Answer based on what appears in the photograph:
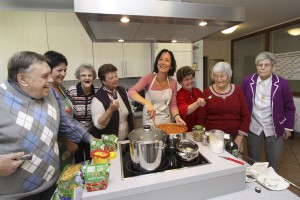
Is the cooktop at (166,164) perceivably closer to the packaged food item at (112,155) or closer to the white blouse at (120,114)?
the packaged food item at (112,155)

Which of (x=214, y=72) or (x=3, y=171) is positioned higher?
(x=214, y=72)

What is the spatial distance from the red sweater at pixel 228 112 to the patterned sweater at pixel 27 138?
1.01 metres

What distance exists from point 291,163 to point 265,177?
207 cm

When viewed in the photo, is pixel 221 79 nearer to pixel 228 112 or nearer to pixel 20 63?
pixel 228 112

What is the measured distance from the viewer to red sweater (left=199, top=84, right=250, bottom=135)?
1361mm

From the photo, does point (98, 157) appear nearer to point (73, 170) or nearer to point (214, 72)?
point (73, 170)

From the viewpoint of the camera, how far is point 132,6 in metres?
0.67

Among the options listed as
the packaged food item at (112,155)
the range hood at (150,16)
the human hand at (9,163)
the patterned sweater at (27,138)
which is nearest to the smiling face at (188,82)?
the range hood at (150,16)

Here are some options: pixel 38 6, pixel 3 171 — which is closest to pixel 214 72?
pixel 3 171

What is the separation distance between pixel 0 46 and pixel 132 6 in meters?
2.44

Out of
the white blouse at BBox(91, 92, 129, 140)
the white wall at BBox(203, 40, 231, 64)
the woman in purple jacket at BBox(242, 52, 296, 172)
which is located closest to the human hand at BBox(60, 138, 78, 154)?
the white blouse at BBox(91, 92, 129, 140)

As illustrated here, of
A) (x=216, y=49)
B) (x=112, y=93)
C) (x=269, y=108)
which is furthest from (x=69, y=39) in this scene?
(x=216, y=49)

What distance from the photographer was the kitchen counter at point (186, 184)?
2.28 ft

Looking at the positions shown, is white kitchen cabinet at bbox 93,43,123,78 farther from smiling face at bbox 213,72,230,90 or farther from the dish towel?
the dish towel
